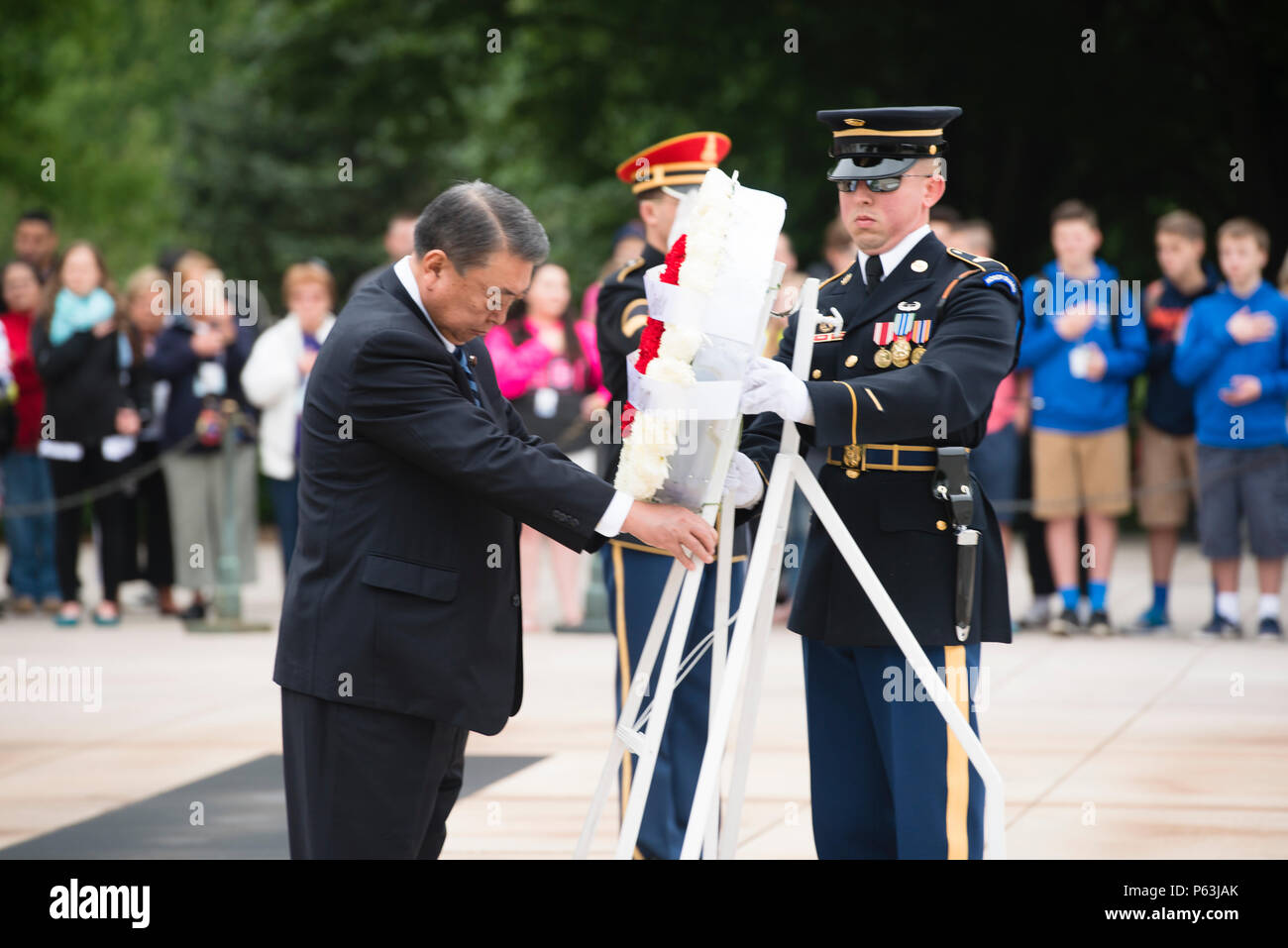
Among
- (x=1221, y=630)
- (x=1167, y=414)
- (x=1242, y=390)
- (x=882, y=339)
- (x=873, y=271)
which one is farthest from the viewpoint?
(x=1167, y=414)

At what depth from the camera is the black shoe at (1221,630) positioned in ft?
31.2

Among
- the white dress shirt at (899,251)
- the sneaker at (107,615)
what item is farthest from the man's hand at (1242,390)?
the sneaker at (107,615)

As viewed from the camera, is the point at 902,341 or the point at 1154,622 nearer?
the point at 902,341

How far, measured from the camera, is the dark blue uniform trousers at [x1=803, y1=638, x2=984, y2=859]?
399 cm

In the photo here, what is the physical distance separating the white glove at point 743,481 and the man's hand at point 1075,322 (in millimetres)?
5924

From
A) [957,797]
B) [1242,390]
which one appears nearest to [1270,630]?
[1242,390]

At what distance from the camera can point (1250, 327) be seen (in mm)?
9234

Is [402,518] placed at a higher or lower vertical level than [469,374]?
lower

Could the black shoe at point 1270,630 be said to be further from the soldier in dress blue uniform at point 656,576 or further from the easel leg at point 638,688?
the easel leg at point 638,688

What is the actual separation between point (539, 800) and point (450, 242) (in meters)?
3.05

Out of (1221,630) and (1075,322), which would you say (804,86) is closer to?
(1075,322)

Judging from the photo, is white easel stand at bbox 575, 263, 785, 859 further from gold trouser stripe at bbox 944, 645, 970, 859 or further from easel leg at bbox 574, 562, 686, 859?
gold trouser stripe at bbox 944, 645, 970, 859

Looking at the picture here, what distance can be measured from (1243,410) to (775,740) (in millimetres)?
3741
